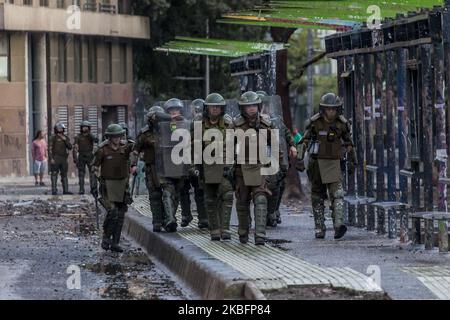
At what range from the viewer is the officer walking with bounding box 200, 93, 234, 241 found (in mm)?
19188

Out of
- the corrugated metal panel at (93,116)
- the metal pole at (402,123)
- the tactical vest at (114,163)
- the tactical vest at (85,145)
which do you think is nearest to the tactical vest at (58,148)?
the tactical vest at (85,145)

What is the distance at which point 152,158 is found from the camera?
21953 mm

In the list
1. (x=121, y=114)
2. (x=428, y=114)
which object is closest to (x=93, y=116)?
(x=121, y=114)

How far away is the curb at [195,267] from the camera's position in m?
13.5

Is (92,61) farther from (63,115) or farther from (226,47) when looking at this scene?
(226,47)

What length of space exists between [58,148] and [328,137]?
749 inches

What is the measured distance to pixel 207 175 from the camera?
1938cm

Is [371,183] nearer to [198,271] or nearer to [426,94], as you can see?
[426,94]

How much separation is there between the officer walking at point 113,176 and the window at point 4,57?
33.9 meters

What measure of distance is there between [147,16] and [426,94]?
4371cm

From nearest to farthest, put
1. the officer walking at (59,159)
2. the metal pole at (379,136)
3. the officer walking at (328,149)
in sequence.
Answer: the officer walking at (328,149) → the metal pole at (379,136) → the officer walking at (59,159)

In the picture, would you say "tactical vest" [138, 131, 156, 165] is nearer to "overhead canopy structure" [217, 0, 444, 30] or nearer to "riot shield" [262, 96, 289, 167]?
"riot shield" [262, 96, 289, 167]

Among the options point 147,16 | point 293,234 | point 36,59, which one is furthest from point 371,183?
point 147,16

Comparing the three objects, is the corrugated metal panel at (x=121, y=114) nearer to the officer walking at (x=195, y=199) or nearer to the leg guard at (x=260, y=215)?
the officer walking at (x=195, y=199)
